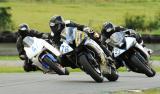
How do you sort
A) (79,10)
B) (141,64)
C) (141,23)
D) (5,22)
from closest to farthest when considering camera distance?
(141,64), (5,22), (141,23), (79,10)

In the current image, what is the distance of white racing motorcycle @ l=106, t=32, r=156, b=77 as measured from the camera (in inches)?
583

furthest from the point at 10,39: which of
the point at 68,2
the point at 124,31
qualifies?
the point at 124,31

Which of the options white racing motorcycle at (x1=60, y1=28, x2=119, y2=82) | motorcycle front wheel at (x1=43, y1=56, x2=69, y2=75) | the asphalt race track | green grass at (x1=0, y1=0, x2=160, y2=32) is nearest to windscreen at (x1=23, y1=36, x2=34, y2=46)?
motorcycle front wheel at (x1=43, y1=56, x2=69, y2=75)

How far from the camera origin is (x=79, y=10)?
39.5m

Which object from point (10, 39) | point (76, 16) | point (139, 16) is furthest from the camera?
point (76, 16)

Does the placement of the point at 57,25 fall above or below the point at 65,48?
above

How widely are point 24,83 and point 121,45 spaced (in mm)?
3186

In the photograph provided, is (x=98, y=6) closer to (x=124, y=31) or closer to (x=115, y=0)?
(x=115, y=0)

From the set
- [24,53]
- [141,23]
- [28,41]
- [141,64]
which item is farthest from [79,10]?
[141,64]

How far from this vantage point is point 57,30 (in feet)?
44.5

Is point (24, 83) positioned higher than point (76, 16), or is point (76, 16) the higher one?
point (24, 83)

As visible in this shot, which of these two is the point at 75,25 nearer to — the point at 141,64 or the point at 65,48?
the point at 65,48

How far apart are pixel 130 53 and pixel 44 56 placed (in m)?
2.16

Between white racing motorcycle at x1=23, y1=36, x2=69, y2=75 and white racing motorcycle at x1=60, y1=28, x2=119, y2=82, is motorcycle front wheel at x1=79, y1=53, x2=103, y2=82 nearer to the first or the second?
white racing motorcycle at x1=60, y1=28, x2=119, y2=82
